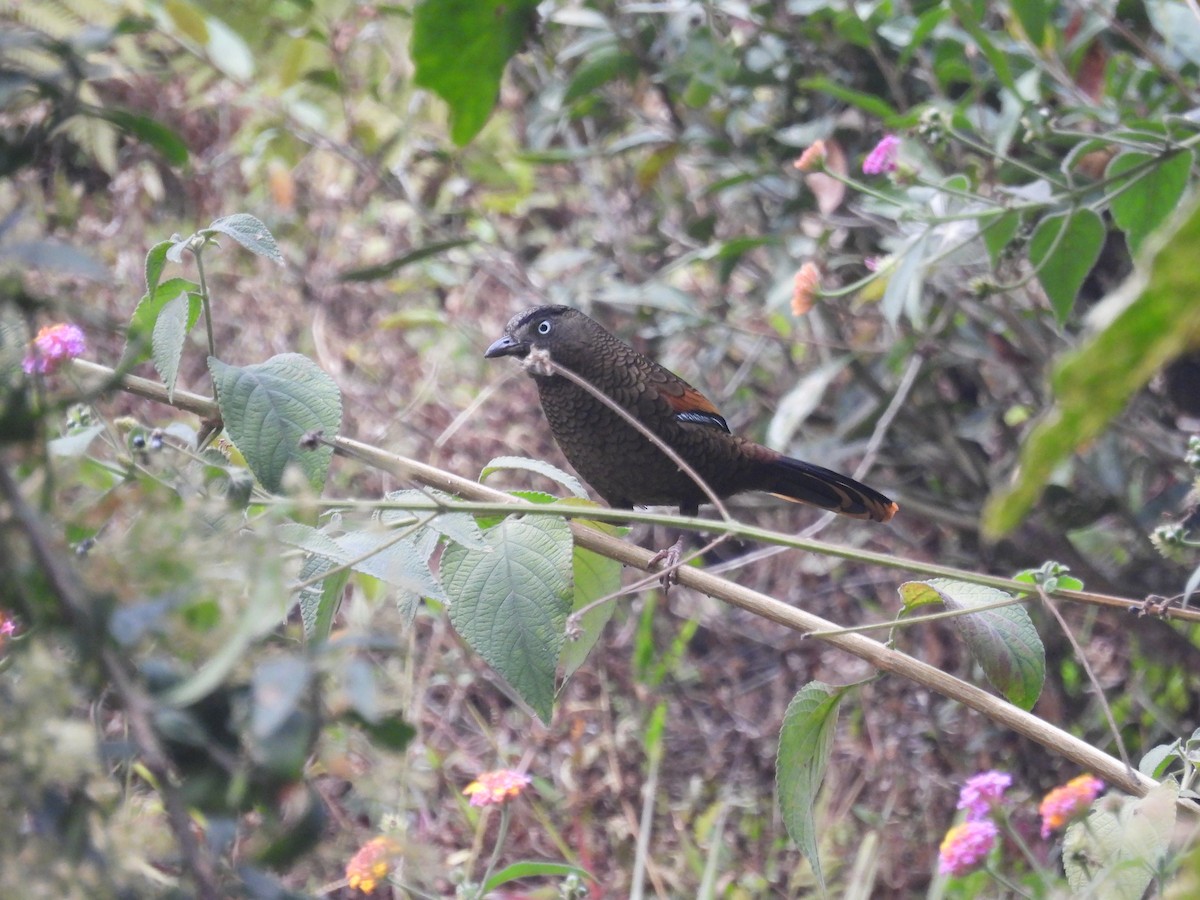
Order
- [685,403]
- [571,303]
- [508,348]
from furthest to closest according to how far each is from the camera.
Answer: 1. [571,303]
2. [685,403]
3. [508,348]

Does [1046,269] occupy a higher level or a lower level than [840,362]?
higher

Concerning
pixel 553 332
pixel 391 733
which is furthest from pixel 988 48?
pixel 391 733

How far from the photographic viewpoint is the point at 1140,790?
55.8 inches

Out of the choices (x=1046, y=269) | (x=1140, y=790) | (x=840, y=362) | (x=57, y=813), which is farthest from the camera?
(x=840, y=362)

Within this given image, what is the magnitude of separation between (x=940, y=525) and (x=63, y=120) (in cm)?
316

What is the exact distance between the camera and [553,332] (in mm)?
3314

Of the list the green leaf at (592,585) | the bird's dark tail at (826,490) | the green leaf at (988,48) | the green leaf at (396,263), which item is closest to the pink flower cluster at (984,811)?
the green leaf at (592,585)

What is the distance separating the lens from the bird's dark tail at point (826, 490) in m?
3.02

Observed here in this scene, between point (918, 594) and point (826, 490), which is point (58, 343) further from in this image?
point (826, 490)

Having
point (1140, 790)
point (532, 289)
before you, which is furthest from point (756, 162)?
point (1140, 790)

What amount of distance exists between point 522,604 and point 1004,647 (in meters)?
0.64

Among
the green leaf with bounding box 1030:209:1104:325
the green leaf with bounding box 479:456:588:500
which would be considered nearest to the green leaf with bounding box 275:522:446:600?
the green leaf with bounding box 479:456:588:500

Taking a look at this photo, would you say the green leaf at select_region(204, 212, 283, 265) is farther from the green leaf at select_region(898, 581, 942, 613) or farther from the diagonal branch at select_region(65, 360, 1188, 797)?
the green leaf at select_region(898, 581, 942, 613)

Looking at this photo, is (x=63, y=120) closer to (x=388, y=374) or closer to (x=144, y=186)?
(x=388, y=374)
